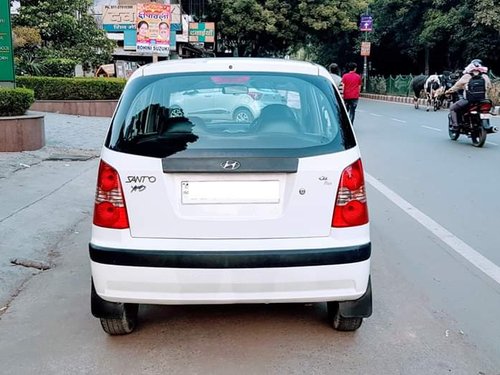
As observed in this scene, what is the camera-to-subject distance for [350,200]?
3334 millimetres

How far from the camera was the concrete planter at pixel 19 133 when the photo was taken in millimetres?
10492

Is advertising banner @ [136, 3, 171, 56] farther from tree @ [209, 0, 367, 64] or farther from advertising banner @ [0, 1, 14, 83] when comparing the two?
tree @ [209, 0, 367, 64]

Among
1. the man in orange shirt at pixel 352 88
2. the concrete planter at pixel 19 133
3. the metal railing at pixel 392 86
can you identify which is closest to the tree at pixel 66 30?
the man in orange shirt at pixel 352 88

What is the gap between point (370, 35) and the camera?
4275cm

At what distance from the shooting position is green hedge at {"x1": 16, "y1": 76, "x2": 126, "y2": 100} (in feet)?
60.2

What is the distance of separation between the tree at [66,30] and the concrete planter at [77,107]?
123 inches

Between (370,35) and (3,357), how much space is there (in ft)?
139

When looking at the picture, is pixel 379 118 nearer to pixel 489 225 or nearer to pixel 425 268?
pixel 489 225

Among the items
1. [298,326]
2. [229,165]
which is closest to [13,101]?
[298,326]

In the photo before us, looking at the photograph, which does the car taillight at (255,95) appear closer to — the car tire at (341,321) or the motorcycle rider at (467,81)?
the car tire at (341,321)

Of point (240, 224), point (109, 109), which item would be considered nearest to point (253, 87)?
point (240, 224)

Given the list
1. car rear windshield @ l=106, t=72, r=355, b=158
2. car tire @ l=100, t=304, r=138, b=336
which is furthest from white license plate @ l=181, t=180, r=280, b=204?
car tire @ l=100, t=304, r=138, b=336

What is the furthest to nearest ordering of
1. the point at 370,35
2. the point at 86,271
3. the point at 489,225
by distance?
the point at 370,35 → the point at 489,225 → the point at 86,271

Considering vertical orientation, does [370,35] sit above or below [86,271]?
above
